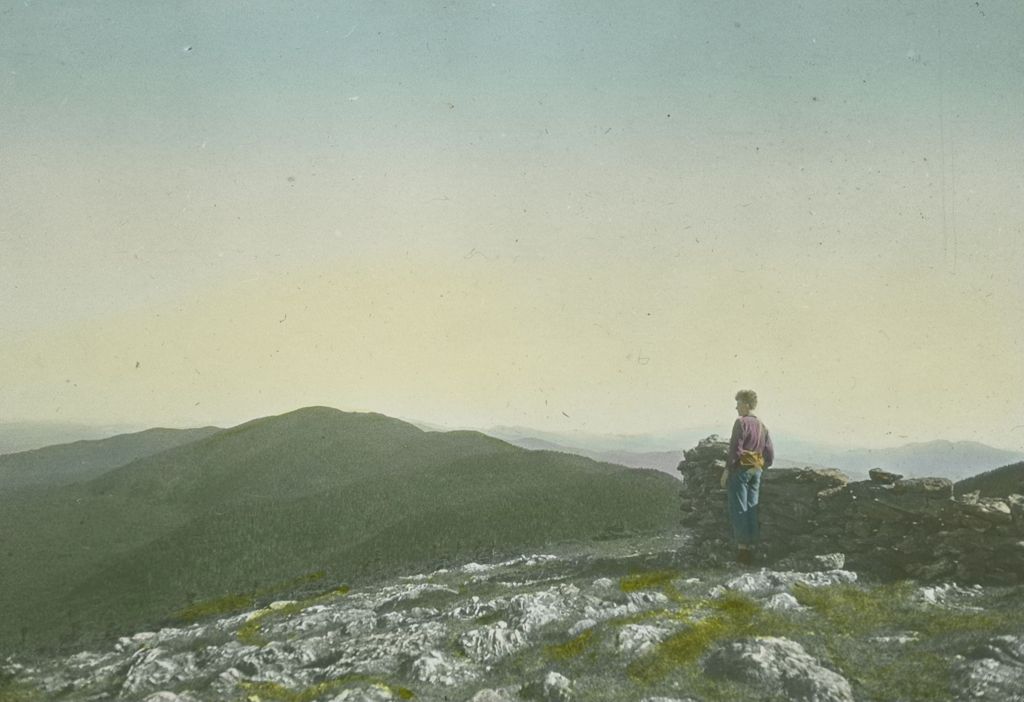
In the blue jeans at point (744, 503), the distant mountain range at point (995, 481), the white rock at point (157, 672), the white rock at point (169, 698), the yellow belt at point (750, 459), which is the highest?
the yellow belt at point (750, 459)

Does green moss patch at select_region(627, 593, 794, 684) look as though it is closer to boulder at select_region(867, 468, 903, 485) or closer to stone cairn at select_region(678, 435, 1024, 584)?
stone cairn at select_region(678, 435, 1024, 584)

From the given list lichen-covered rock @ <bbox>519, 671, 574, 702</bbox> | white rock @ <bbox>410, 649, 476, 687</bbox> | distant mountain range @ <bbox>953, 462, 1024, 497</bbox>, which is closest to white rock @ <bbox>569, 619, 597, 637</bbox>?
lichen-covered rock @ <bbox>519, 671, 574, 702</bbox>

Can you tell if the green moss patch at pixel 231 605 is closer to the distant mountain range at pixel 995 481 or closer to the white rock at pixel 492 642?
the white rock at pixel 492 642

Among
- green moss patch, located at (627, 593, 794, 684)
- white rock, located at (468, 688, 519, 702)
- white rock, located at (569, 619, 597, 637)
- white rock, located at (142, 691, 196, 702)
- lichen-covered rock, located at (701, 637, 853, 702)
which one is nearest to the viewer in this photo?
lichen-covered rock, located at (701, 637, 853, 702)

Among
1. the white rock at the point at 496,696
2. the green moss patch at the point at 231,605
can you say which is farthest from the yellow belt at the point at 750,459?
the green moss patch at the point at 231,605

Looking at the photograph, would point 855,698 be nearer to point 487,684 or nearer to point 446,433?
point 487,684

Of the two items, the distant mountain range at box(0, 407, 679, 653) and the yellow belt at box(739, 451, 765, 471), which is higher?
the yellow belt at box(739, 451, 765, 471)

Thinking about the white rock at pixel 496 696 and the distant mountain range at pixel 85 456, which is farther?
the distant mountain range at pixel 85 456
